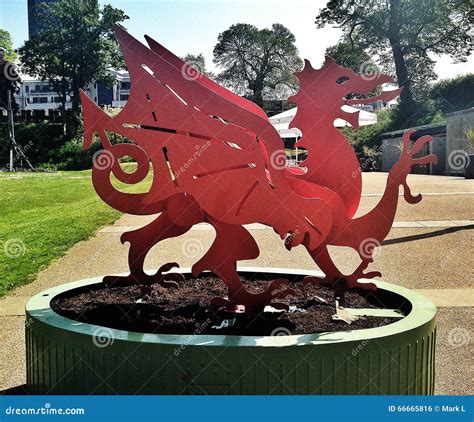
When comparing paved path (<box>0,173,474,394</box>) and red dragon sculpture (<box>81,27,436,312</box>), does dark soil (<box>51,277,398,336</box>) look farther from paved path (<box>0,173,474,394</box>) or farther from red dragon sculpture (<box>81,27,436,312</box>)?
paved path (<box>0,173,474,394</box>)

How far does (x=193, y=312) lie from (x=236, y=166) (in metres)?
1.04

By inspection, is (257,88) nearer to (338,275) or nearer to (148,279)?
(148,279)

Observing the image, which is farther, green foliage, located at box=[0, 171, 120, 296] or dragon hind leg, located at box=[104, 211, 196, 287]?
green foliage, located at box=[0, 171, 120, 296]

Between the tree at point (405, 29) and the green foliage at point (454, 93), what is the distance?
4.33 feet

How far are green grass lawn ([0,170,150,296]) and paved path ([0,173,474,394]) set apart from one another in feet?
0.96

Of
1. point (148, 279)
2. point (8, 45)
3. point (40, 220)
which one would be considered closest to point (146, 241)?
point (148, 279)

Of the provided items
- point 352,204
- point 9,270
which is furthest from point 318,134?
point 9,270

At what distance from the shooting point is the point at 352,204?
13.6 ft

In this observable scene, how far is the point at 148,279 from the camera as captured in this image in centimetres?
439

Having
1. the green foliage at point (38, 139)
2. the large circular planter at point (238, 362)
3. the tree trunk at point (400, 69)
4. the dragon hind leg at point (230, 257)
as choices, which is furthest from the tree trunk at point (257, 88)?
the large circular planter at point (238, 362)

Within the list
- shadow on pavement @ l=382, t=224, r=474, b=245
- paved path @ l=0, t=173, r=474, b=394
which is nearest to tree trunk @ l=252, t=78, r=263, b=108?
paved path @ l=0, t=173, r=474, b=394

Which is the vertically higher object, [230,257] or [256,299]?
[230,257]

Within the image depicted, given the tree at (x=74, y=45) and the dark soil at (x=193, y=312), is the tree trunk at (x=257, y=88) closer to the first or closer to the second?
the tree at (x=74, y=45)

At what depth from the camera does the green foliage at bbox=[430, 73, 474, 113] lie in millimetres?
37031
